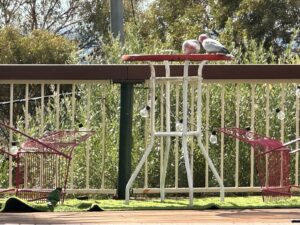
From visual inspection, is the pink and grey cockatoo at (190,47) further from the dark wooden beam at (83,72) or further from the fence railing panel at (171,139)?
the fence railing panel at (171,139)

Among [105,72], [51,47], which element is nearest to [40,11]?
[51,47]

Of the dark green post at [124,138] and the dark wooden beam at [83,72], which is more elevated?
the dark wooden beam at [83,72]

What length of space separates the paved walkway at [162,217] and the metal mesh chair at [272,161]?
591 mm

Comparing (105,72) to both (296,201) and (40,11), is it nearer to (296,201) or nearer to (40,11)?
(296,201)

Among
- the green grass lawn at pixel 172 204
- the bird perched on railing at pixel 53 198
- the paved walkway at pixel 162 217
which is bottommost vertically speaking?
the green grass lawn at pixel 172 204

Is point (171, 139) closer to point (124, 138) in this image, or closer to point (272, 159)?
point (124, 138)

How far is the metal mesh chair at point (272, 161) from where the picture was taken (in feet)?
17.7

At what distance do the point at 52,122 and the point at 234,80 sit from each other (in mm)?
2223

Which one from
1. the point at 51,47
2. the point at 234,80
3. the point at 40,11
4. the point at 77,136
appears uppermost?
the point at 40,11

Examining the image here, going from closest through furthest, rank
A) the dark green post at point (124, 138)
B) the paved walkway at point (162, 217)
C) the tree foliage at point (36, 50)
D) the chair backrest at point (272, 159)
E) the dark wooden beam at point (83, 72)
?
the paved walkway at point (162, 217)
the chair backrest at point (272, 159)
the dark wooden beam at point (83, 72)
the dark green post at point (124, 138)
the tree foliage at point (36, 50)

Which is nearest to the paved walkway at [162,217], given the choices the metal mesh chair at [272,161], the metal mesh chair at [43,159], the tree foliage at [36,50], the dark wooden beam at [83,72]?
the metal mesh chair at [272,161]

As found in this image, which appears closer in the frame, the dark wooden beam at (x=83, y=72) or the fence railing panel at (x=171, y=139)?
the dark wooden beam at (x=83, y=72)

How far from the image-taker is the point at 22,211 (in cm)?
473

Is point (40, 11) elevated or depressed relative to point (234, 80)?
elevated
